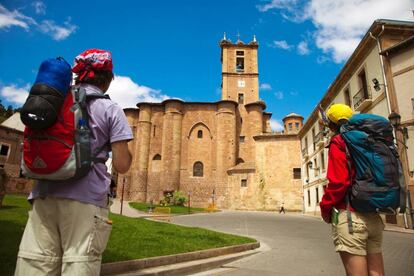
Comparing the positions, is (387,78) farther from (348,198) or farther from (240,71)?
(240,71)

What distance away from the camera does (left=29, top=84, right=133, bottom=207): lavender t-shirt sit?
1887mm

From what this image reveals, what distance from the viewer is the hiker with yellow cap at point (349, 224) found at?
97.4 inches

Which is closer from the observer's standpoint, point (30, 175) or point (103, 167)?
point (30, 175)

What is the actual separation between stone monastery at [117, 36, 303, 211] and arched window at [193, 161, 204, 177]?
0.13 metres

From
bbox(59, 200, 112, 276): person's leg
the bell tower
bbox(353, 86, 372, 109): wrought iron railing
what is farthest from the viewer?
the bell tower

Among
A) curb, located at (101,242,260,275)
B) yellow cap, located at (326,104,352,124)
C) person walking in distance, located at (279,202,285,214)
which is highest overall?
yellow cap, located at (326,104,352,124)

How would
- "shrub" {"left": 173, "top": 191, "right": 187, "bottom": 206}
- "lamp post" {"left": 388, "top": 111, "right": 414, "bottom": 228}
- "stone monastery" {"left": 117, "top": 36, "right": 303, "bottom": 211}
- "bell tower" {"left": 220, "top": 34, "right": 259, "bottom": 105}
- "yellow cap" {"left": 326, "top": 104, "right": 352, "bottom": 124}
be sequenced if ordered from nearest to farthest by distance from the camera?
"yellow cap" {"left": 326, "top": 104, "right": 352, "bottom": 124} → "lamp post" {"left": 388, "top": 111, "right": 414, "bottom": 228} → "stone monastery" {"left": 117, "top": 36, "right": 303, "bottom": 211} → "shrub" {"left": 173, "top": 191, "right": 187, "bottom": 206} → "bell tower" {"left": 220, "top": 34, "right": 259, "bottom": 105}

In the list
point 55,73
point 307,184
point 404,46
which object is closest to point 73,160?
point 55,73

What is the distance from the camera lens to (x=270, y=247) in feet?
27.0

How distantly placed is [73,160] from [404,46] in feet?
54.5

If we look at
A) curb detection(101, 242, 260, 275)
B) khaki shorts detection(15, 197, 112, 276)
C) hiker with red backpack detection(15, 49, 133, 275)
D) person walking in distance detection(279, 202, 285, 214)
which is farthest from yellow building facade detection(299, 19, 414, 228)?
person walking in distance detection(279, 202, 285, 214)

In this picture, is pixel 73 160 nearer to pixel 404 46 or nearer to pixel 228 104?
pixel 404 46

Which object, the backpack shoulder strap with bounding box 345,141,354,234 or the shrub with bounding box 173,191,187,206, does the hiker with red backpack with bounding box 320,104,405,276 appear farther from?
the shrub with bounding box 173,191,187,206

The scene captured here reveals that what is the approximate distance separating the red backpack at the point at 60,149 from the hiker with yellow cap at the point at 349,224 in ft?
6.63
